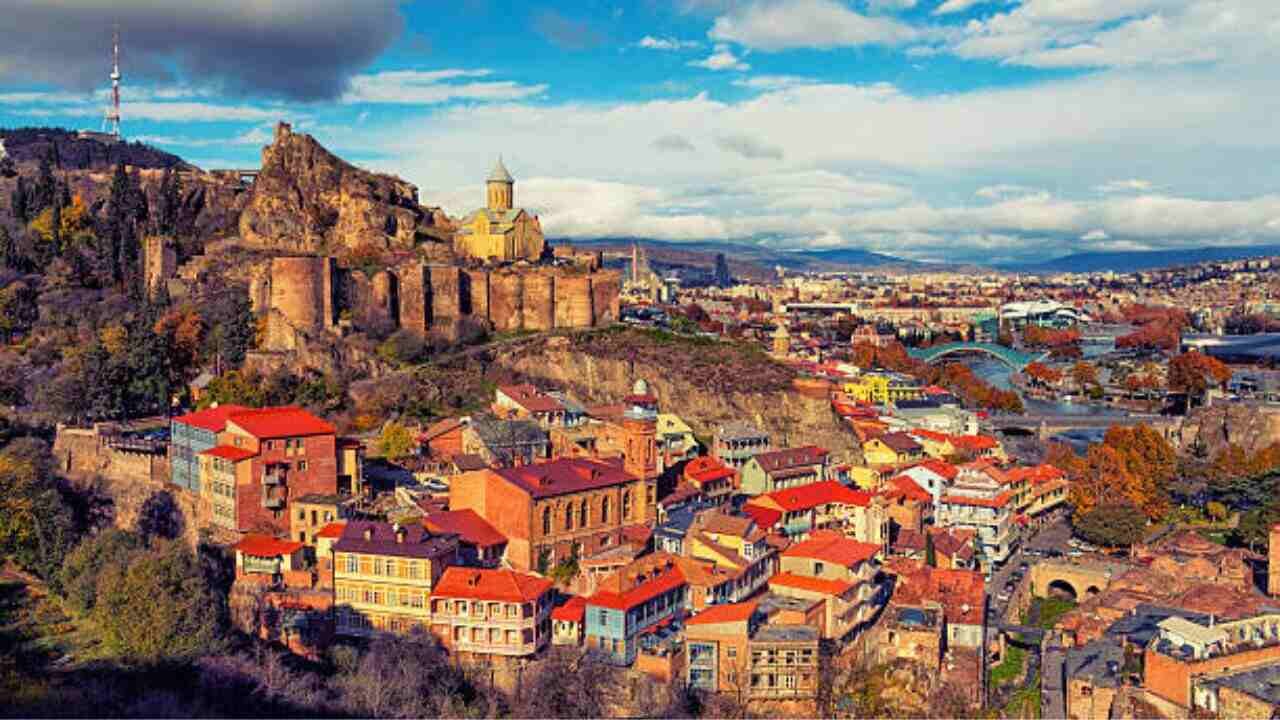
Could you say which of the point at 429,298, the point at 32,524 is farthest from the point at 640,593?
the point at 429,298

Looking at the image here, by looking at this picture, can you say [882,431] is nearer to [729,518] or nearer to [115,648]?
[729,518]

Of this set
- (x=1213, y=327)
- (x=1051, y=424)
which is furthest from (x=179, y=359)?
(x=1213, y=327)

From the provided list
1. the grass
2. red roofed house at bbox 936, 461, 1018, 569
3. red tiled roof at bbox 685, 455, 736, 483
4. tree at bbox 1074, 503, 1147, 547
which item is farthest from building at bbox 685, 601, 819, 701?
tree at bbox 1074, 503, 1147, 547

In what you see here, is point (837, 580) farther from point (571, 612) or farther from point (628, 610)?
point (571, 612)

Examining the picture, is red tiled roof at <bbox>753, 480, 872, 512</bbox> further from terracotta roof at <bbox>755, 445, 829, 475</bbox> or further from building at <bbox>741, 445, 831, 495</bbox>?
terracotta roof at <bbox>755, 445, 829, 475</bbox>

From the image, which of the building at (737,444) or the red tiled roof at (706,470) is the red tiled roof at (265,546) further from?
the building at (737,444)

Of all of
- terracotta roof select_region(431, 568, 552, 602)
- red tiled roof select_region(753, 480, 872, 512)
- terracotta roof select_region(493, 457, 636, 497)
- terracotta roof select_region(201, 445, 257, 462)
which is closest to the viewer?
terracotta roof select_region(431, 568, 552, 602)

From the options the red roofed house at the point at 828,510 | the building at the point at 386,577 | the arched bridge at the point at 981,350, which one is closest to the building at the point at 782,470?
the red roofed house at the point at 828,510

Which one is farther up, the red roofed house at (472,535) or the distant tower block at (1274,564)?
the red roofed house at (472,535)
